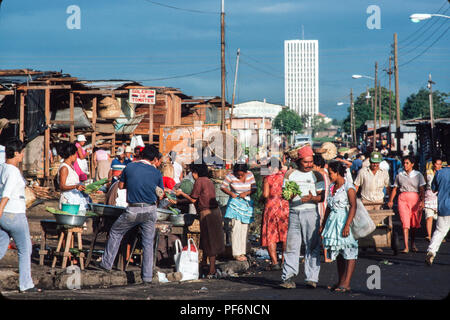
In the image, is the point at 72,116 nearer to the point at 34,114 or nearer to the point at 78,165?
the point at 34,114

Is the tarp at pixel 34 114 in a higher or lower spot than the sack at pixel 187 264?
higher

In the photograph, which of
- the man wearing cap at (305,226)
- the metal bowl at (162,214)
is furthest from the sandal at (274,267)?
the man wearing cap at (305,226)

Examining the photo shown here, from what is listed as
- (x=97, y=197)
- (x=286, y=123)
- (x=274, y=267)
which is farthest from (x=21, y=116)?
(x=286, y=123)

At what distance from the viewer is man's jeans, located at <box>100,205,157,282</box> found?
32.4 feet

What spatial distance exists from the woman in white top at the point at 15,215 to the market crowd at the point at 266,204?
0.01 meters

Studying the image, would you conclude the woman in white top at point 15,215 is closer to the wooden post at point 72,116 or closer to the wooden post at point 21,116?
the wooden post at point 21,116

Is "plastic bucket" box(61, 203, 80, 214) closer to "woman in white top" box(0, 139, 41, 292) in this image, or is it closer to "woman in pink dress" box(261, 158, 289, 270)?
"woman in white top" box(0, 139, 41, 292)

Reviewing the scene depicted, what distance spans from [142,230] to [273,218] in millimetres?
2704

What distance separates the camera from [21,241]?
339 inches

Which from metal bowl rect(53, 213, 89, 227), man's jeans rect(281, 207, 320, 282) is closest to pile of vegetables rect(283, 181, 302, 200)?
man's jeans rect(281, 207, 320, 282)

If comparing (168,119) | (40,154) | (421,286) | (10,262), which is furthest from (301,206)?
(168,119)

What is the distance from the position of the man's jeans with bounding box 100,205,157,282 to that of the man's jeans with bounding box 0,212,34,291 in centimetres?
163

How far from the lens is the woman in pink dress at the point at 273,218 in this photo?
11.6 m

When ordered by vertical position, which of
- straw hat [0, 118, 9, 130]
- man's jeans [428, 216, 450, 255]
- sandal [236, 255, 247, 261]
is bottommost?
sandal [236, 255, 247, 261]
